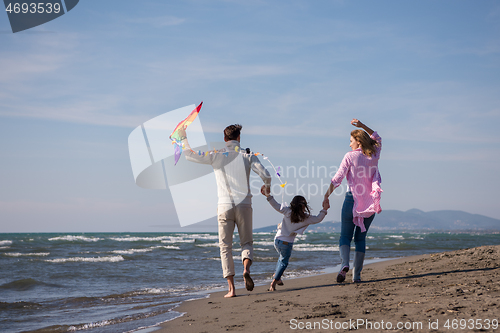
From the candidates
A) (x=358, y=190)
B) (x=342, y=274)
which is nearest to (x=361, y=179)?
(x=358, y=190)

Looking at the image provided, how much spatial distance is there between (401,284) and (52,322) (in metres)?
3.88

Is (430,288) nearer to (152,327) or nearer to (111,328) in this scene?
(152,327)

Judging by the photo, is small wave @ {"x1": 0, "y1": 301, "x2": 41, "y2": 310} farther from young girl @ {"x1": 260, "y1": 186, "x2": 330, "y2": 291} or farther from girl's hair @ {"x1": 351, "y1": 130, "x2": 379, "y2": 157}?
girl's hair @ {"x1": 351, "y1": 130, "x2": 379, "y2": 157}

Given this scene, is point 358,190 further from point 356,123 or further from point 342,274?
point 342,274

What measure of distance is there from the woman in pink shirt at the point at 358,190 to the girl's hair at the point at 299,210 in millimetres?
270

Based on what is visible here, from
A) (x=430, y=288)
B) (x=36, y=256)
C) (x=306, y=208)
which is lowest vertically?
(x=36, y=256)

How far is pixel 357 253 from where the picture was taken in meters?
4.64

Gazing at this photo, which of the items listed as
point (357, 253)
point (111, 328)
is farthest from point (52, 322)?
point (357, 253)

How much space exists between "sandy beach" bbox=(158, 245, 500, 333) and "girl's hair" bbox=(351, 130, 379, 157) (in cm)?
154

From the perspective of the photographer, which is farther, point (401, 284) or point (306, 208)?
point (306, 208)

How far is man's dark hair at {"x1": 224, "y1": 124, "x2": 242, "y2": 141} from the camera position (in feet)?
14.4

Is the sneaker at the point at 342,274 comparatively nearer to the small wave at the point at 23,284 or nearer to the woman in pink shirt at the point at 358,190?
the woman in pink shirt at the point at 358,190

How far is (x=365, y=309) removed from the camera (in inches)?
113

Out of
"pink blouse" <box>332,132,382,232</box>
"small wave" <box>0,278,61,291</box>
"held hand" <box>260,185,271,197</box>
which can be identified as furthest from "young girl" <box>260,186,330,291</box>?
"small wave" <box>0,278,61,291</box>
